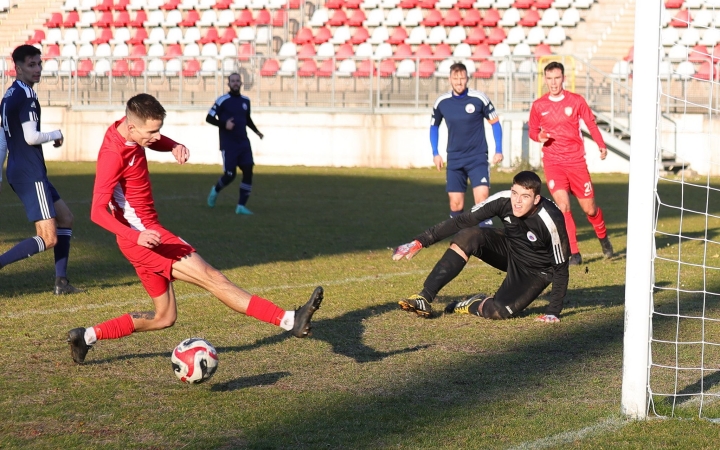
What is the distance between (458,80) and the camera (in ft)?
36.4

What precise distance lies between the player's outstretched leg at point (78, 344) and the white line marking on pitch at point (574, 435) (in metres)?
2.67

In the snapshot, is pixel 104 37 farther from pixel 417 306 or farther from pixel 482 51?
pixel 417 306

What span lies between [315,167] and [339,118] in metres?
1.33

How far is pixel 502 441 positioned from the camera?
179 inches

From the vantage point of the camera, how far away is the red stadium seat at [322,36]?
28.3 metres

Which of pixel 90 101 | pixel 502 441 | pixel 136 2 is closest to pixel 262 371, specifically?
pixel 502 441

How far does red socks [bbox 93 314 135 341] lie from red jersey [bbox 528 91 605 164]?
5706 millimetres

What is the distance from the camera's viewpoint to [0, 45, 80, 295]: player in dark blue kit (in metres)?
7.96

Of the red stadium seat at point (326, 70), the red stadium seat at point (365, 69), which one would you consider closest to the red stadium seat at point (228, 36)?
the red stadium seat at point (326, 70)

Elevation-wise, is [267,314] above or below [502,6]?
below

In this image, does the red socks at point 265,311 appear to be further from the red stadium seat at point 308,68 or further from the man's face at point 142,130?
the red stadium seat at point 308,68

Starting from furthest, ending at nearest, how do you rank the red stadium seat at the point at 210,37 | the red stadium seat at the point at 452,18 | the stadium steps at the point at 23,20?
the stadium steps at the point at 23,20 → the red stadium seat at the point at 210,37 → the red stadium seat at the point at 452,18

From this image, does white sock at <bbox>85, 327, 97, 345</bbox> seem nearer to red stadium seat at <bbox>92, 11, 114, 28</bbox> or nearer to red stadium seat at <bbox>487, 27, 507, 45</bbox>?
red stadium seat at <bbox>487, 27, 507, 45</bbox>

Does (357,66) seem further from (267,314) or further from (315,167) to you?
(267,314)
